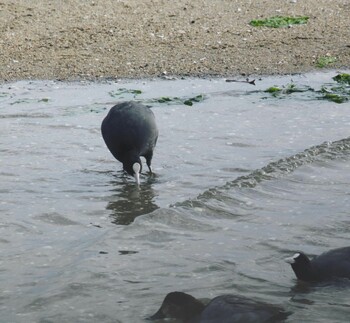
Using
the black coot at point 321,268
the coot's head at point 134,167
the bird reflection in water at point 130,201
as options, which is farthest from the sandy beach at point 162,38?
the black coot at point 321,268

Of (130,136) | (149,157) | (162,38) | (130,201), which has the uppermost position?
(162,38)

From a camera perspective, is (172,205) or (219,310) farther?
(172,205)

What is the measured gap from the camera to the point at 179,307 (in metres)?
5.97

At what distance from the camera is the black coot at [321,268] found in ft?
21.4

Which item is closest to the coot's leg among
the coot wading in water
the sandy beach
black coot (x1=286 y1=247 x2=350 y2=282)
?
the coot wading in water

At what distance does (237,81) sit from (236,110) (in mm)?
1875

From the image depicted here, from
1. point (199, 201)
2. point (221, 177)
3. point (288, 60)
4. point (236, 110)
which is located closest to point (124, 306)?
point (199, 201)

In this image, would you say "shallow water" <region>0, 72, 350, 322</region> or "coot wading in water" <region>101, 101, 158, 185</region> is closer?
"shallow water" <region>0, 72, 350, 322</region>

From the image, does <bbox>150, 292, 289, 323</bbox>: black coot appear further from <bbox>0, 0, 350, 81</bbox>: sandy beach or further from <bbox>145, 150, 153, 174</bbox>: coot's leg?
<bbox>0, 0, 350, 81</bbox>: sandy beach

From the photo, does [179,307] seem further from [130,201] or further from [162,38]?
[162,38]

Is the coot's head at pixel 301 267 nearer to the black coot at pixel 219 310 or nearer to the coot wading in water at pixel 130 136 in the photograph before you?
the black coot at pixel 219 310

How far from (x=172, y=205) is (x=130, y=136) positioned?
109cm

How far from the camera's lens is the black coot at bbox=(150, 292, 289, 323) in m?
5.75

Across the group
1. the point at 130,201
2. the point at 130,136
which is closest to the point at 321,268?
the point at 130,201
